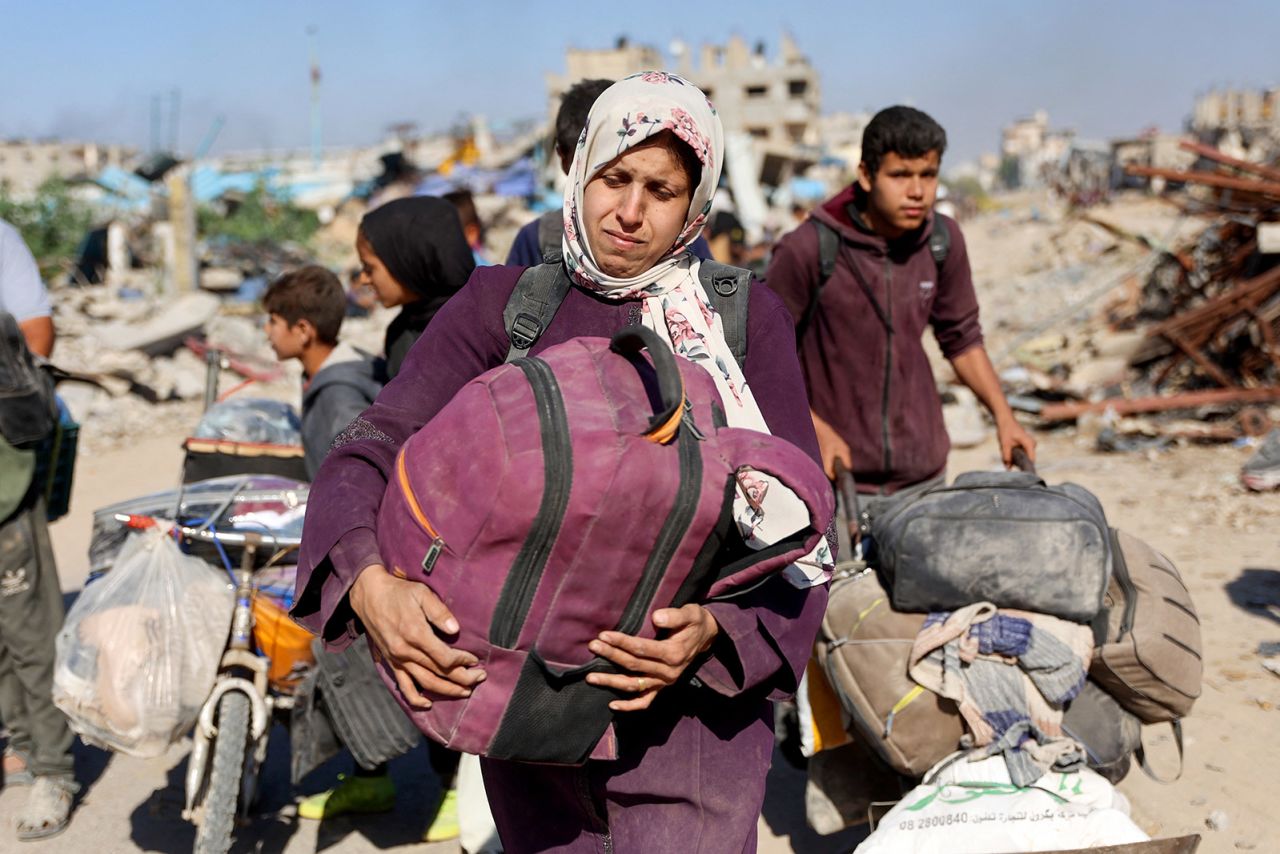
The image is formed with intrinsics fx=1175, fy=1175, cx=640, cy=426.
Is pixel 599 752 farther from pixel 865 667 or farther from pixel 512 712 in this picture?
pixel 865 667

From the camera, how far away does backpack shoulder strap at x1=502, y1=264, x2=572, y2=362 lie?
185 cm

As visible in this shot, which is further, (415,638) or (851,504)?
(851,504)

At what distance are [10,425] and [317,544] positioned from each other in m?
2.85

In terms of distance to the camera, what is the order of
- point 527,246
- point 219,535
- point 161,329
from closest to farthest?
point 219,535 → point 527,246 → point 161,329

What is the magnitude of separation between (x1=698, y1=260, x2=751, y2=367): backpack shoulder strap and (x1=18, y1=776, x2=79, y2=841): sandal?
3394 millimetres

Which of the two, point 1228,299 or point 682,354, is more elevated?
point 682,354

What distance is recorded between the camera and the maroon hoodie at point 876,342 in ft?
12.5

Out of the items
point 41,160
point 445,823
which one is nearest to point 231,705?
point 445,823

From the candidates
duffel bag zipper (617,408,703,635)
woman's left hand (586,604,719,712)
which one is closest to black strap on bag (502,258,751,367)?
duffel bag zipper (617,408,703,635)

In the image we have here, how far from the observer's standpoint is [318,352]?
14.0ft

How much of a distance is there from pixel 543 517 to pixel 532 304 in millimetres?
507

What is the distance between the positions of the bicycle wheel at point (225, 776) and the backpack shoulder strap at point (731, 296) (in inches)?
94.5

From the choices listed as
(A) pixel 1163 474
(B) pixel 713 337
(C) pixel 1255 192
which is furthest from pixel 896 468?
(C) pixel 1255 192

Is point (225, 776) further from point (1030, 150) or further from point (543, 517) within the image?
point (1030, 150)
